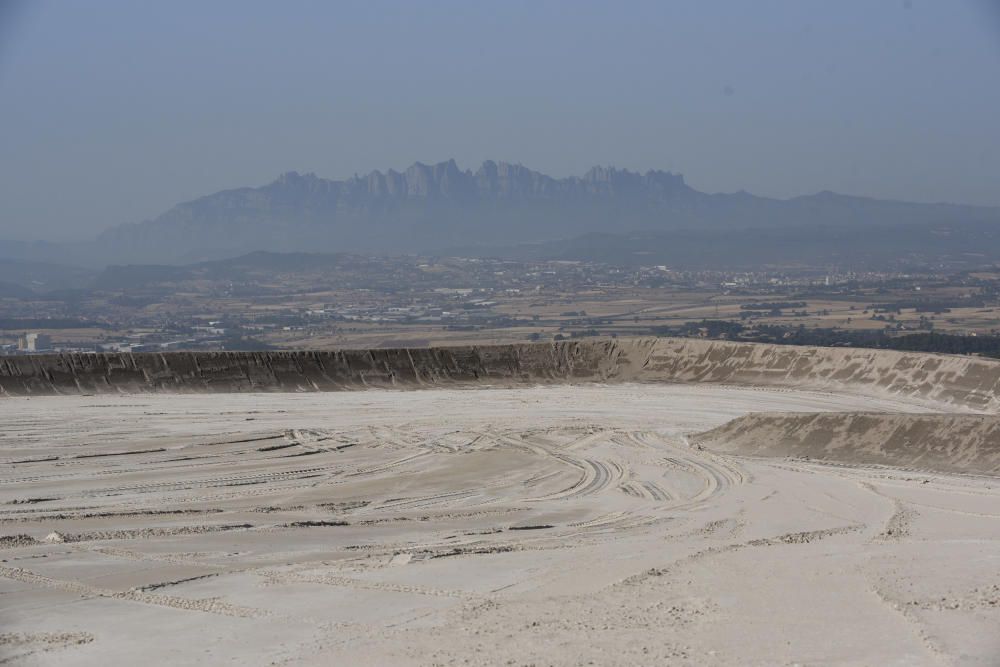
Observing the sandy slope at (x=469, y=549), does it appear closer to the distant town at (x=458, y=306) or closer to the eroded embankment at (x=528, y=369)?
the eroded embankment at (x=528, y=369)

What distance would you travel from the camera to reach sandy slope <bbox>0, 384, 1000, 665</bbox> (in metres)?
11.2

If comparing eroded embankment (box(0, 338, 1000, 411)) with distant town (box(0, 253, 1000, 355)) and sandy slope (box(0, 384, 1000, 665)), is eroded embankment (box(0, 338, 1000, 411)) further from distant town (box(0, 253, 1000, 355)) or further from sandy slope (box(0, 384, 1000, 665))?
distant town (box(0, 253, 1000, 355))

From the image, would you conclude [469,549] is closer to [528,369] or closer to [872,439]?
[872,439]

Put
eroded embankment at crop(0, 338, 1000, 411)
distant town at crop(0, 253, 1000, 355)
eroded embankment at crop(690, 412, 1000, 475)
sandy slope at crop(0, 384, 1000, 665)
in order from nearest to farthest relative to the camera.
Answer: sandy slope at crop(0, 384, 1000, 665)
eroded embankment at crop(690, 412, 1000, 475)
eroded embankment at crop(0, 338, 1000, 411)
distant town at crop(0, 253, 1000, 355)

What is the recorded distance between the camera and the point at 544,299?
9912 centimetres

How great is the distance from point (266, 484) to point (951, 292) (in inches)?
3230

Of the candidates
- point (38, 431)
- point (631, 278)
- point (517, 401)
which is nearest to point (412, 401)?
point (517, 401)

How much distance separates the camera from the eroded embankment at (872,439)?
863 inches

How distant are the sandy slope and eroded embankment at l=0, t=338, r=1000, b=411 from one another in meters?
6.49

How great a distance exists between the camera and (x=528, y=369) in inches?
1502

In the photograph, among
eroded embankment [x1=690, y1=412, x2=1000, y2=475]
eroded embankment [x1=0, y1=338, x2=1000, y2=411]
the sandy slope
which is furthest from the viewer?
eroded embankment [x1=0, y1=338, x2=1000, y2=411]

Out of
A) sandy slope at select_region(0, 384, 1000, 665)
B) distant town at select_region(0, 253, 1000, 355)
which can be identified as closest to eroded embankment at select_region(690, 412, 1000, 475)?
Result: sandy slope at select_region(0, 384, 1000, 665)

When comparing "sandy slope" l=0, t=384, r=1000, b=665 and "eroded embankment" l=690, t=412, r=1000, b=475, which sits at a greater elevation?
"sandy slope" l=0, t=384, r=1000, b=665

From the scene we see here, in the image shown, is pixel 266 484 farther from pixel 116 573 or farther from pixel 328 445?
pixel 116 573
